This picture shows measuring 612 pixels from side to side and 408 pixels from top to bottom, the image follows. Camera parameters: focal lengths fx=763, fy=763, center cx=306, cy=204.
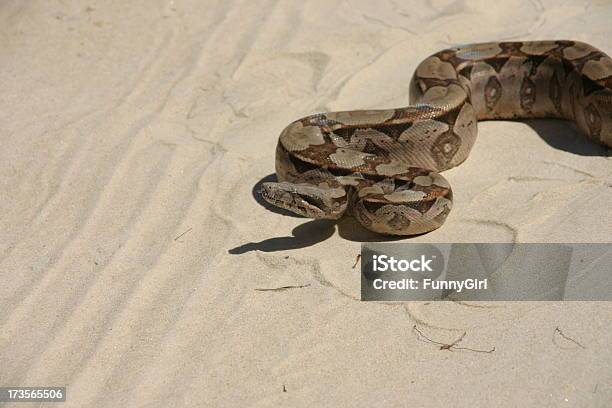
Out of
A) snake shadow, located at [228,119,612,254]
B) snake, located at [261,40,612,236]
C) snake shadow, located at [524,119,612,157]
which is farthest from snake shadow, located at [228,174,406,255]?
snake shadow, located at [524,119,612,157]

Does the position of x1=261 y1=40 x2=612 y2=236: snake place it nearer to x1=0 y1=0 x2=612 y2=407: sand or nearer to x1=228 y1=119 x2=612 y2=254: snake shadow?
x1=228 y1=119 x2=612 y2=254: snake shadow

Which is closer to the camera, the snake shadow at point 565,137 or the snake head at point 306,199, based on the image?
the snake head at point 306,199

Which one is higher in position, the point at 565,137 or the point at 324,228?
the point at 565,137

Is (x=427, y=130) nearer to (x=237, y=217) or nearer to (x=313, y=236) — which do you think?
(x=313, y=236)

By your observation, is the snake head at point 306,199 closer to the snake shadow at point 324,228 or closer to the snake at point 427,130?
the snake at point 427,130

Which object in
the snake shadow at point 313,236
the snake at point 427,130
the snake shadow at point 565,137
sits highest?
the snake at point 427,130

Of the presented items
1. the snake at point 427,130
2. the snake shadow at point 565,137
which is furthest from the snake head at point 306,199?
the snake shadow at point 565,137

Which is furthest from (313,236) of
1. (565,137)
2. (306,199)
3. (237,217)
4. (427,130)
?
(565,137)
